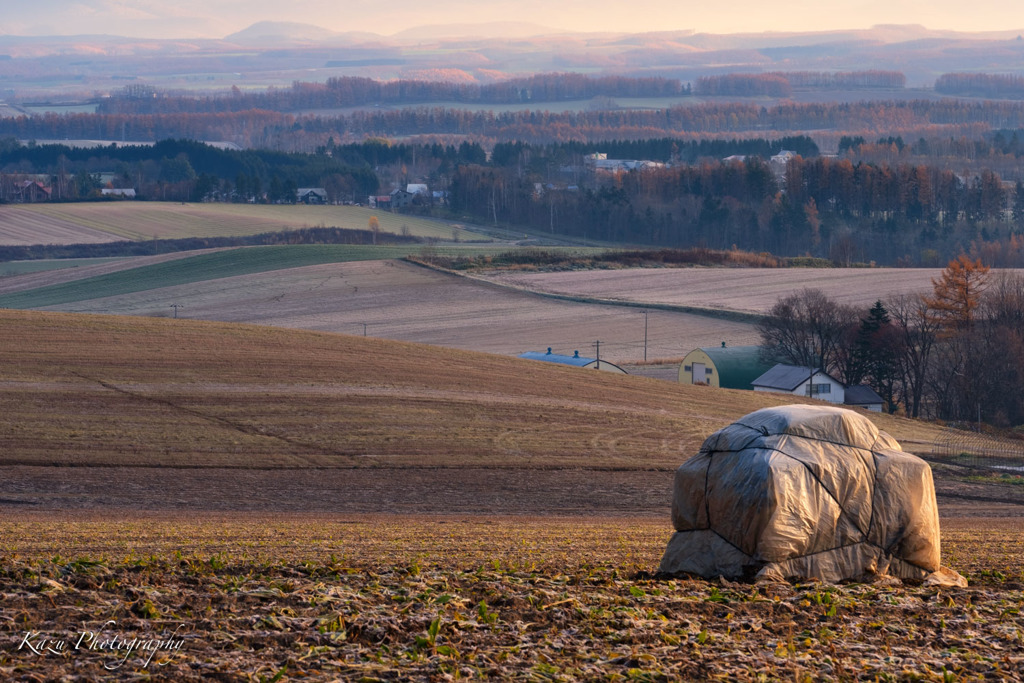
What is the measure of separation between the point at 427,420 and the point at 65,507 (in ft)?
41.6

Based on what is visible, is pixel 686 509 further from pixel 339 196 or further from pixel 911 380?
pixel 339 196

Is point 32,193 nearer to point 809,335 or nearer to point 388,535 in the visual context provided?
point 809,335

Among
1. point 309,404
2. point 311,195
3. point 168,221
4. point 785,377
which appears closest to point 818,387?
point 785,377

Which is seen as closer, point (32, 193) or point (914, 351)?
point (914, 351)

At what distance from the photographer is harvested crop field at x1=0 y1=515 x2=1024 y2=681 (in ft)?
29.1

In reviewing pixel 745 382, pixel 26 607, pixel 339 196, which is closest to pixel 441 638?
pixel 26 607

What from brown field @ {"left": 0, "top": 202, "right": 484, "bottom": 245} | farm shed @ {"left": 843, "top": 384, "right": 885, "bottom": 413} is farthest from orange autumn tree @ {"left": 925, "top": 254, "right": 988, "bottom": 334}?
brown field @ {"left": 0, "top": 202, "right": 484, "bottom": 245}

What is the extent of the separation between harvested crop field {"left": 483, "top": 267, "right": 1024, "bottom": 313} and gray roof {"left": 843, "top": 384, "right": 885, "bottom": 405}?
18035 millimetres

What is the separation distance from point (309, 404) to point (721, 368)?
3203 cm

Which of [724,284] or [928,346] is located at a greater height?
[724,284]

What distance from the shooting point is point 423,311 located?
78.1m

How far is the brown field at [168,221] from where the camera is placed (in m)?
121

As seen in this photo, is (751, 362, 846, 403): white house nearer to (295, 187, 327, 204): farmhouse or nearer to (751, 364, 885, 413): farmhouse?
(751, 364, 885, 413): farmhouse

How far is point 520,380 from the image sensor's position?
134 feet
